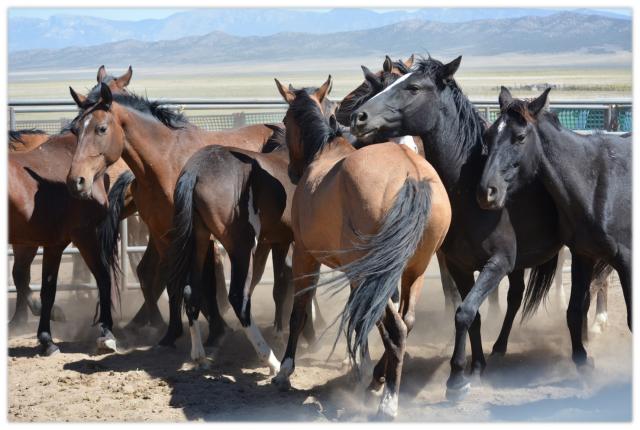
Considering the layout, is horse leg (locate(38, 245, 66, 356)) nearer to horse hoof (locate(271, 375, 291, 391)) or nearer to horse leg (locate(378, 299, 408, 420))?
horse hoof (locate(271, 375, 291, 391))

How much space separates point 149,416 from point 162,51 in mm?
120534

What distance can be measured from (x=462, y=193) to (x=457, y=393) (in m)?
1.24

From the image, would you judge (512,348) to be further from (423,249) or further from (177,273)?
(177,273)

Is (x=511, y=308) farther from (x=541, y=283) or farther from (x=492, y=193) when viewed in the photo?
(x=492, y=193)

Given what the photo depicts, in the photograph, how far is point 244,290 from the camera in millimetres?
6047

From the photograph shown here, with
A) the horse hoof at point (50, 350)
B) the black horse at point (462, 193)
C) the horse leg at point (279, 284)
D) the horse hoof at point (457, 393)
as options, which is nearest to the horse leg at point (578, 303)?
the black horse at point (462, 193)

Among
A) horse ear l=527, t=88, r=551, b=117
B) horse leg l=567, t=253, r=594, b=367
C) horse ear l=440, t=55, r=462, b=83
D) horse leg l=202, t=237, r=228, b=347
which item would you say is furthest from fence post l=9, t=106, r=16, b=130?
horse leg l=567, t=253, r=594, b=367

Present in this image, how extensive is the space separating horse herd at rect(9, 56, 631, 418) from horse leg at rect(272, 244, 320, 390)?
1 cm

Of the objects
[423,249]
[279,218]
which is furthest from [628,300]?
[279,218]

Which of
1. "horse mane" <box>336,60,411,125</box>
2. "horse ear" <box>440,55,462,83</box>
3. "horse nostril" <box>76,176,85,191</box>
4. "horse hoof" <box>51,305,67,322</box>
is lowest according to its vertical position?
"horse hoof" <box>51,305,67,322</box>

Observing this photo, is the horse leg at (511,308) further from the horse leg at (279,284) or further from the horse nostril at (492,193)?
the horse leg at (279,284)

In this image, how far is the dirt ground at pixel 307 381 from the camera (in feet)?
17.1

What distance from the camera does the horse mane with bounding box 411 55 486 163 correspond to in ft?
18.2

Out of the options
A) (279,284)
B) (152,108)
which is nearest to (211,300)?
(279,284)
